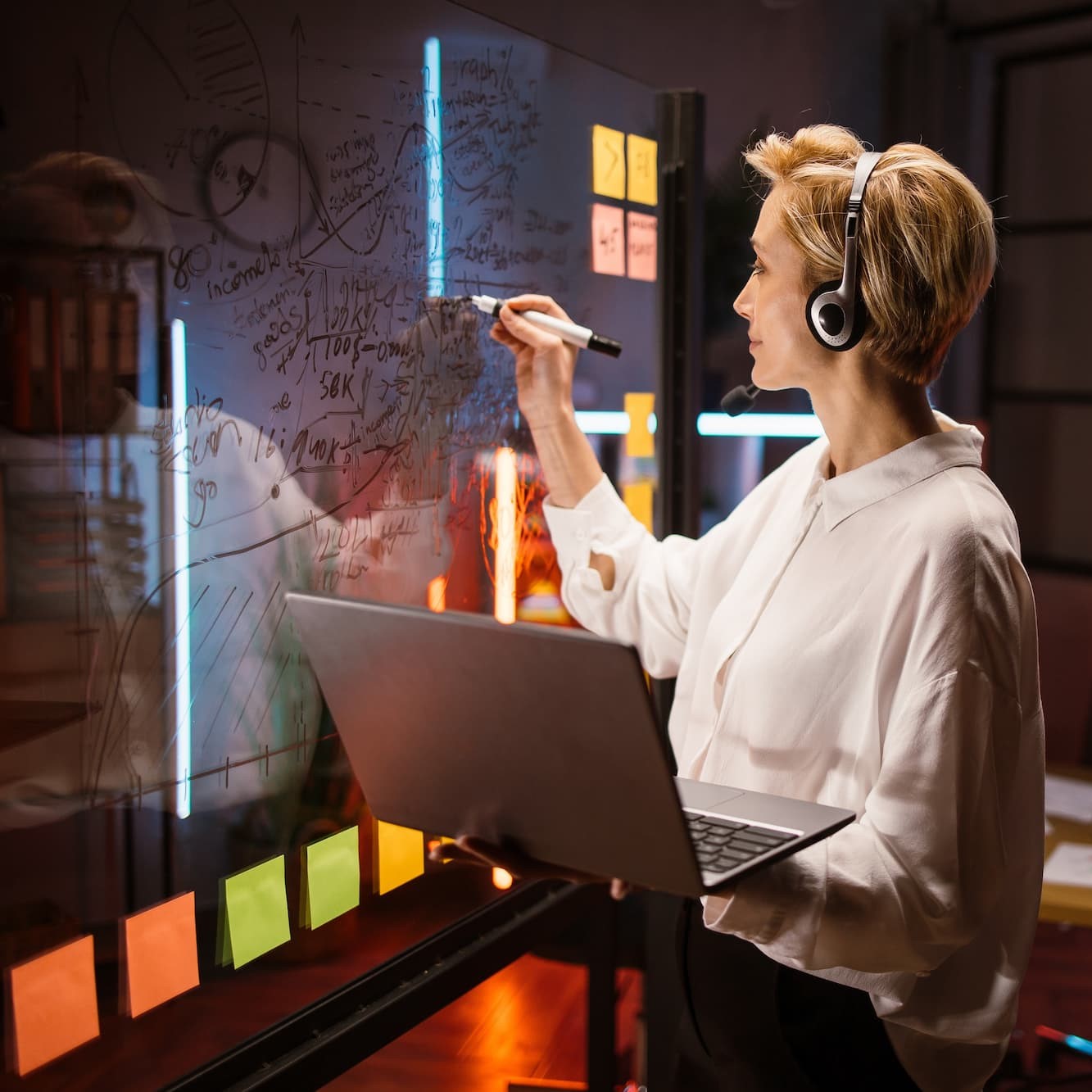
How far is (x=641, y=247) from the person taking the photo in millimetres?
1755

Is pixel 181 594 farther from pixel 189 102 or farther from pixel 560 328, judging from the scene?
pixel 560 328

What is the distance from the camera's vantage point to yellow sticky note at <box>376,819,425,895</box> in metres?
1.33

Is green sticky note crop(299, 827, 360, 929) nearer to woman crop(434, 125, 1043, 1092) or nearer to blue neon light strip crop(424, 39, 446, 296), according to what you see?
woman crop(434, 125, 1043, 1092)

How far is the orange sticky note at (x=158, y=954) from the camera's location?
103cm

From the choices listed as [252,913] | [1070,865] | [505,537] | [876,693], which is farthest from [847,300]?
[1070,865]

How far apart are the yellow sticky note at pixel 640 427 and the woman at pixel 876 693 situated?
1.62 ft

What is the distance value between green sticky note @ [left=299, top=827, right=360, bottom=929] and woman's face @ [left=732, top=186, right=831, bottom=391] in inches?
25.8

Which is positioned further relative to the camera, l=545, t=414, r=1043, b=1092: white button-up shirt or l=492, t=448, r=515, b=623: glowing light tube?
Result: l=492, t=448, r=515, b=623: glowing light tube

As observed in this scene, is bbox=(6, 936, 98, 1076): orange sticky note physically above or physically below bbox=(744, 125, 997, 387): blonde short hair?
below

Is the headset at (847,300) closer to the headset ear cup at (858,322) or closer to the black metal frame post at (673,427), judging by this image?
the headset ear cup at (858,322)

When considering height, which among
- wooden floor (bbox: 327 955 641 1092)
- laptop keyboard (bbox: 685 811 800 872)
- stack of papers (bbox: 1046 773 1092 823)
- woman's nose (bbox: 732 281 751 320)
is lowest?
wooden floor (bbox: 327 955 641 1092)

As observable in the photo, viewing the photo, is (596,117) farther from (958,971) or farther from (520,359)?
(958,971)

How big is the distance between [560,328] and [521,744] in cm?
72

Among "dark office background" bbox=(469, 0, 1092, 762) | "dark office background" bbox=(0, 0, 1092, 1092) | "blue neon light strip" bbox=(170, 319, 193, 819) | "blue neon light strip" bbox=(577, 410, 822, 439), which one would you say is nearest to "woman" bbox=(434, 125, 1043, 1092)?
"blue neon light strip" bbox=(170, 319, 193, 819)
